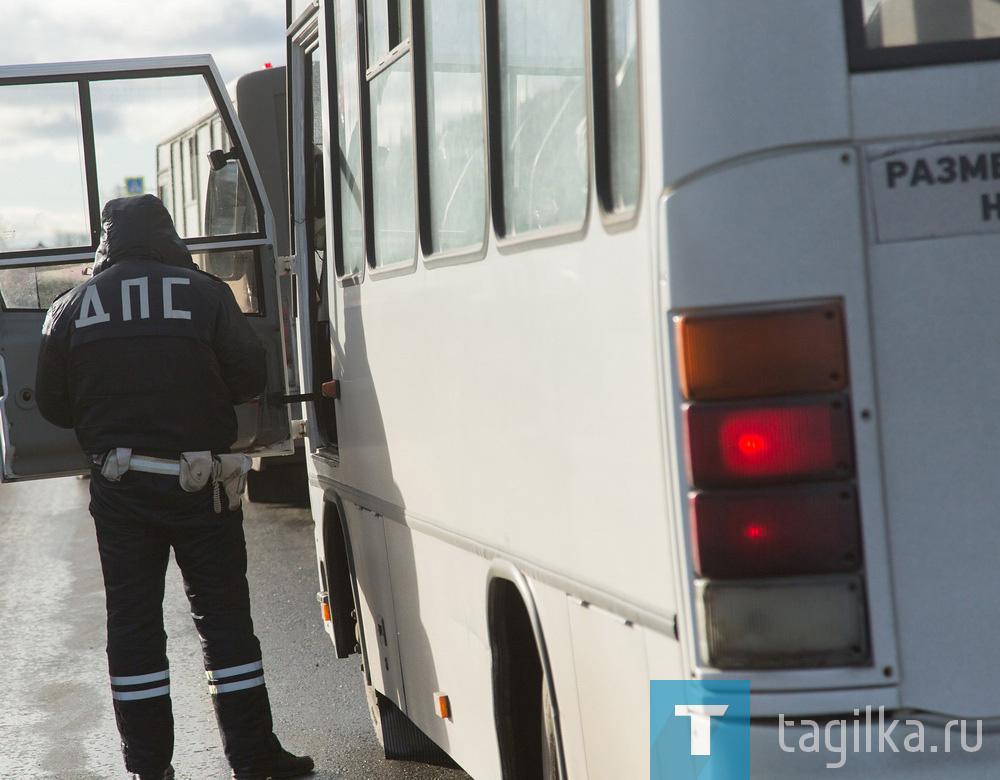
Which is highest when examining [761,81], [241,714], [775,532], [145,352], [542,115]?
[542,115]

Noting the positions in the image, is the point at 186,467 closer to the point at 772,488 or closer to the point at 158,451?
the point at 158,451

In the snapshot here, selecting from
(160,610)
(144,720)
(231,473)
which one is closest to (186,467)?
(231,473)

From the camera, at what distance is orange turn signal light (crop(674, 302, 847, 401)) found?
2207 millimetres

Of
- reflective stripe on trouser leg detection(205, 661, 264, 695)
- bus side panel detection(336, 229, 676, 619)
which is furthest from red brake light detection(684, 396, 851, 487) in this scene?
reflective stripe on trouser leg detection(205, 661, 264, 695)

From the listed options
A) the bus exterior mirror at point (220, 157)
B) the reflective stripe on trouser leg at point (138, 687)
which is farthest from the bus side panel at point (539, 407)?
the bus exterior mirror at point (220, 157)

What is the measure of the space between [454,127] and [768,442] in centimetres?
153

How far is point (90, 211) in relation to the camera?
5.88 meters

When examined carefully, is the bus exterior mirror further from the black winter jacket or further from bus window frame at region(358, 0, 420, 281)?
bus window frame at region(358, 0, 420, 281)

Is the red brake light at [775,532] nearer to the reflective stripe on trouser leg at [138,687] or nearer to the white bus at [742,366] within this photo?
the white bus at [742,366]

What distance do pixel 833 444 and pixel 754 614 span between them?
303 mm

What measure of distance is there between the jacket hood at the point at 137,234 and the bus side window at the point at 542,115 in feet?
7.90

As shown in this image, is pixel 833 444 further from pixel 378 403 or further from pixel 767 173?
pixel 378 403

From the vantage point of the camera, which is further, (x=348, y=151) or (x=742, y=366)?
(x=348, y=151)

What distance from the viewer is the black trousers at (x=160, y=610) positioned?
5.08m
